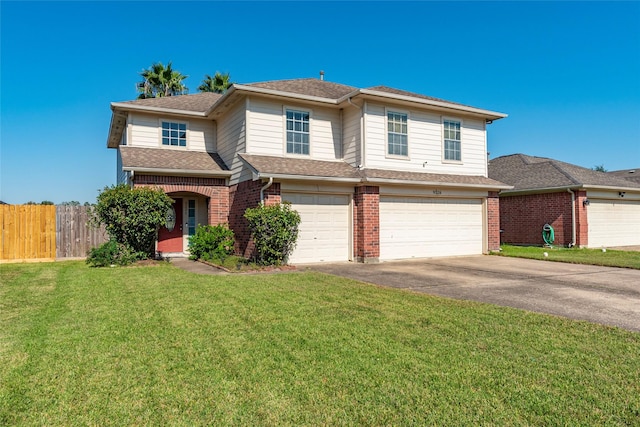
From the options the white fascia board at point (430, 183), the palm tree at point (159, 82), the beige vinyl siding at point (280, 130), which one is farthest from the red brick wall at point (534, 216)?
the palm tree at point (159, 82)

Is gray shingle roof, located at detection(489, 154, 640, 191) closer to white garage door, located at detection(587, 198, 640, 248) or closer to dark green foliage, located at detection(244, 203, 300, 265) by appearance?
white garage door, located at detection(587, 198, 640, 248)

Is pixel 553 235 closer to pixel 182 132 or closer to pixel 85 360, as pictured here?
pixel 182 132

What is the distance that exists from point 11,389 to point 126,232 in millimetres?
9661

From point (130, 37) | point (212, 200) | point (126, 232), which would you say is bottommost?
point (126, 232)

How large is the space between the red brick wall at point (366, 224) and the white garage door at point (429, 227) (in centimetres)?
51

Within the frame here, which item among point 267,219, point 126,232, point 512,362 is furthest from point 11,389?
point 126,232

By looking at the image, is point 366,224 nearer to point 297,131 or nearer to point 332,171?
point 332,171

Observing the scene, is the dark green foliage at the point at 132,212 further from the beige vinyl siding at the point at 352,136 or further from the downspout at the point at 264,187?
the beige vinyl siding at the point at 352,136

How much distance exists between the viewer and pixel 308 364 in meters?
4.03

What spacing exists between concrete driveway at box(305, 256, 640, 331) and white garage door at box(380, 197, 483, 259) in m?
0.90

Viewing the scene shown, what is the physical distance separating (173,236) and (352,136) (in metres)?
7.63

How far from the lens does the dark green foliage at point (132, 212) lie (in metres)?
12.3

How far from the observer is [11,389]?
3498 millimetres

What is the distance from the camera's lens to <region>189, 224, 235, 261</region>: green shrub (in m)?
13.3
